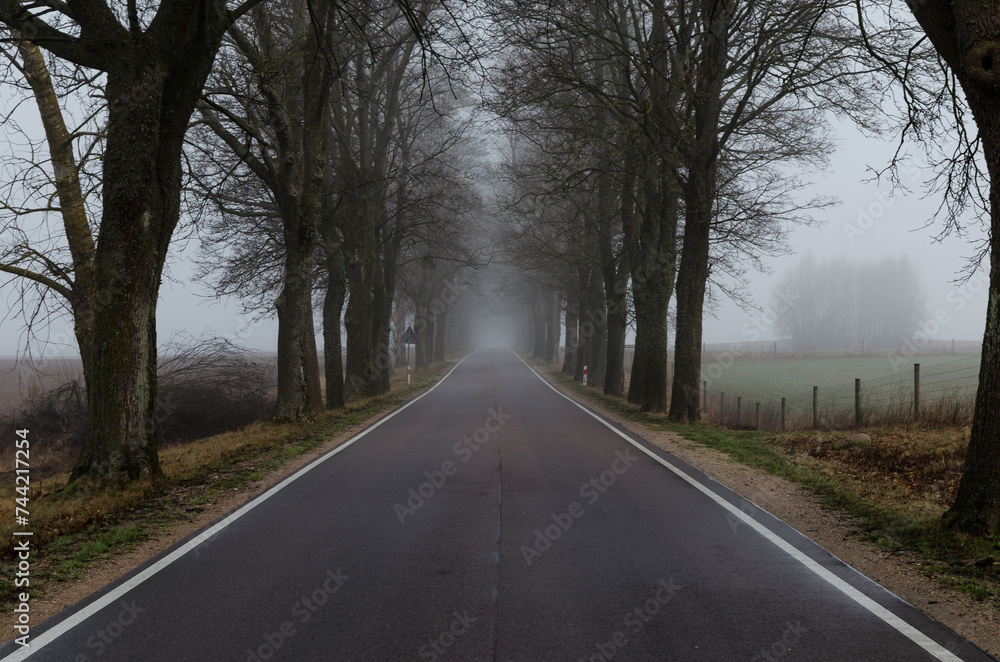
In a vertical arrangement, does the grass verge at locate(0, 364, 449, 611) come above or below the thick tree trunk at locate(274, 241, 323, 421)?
below

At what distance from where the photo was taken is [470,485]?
8070 millimetres

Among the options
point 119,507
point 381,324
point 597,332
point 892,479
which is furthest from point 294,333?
point 597,332

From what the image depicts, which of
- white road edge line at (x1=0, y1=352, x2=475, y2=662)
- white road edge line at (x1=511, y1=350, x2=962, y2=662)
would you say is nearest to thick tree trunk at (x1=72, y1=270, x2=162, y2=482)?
white road edge line at (x1=0, y1=352, x2=475, y2=662)

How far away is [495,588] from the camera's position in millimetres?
4582

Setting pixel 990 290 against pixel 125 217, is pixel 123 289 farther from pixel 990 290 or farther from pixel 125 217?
pixel 990 290

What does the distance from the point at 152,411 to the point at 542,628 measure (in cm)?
612

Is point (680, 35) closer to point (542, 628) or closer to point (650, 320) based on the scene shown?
point (650, 320)

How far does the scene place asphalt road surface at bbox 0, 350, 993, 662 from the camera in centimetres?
370

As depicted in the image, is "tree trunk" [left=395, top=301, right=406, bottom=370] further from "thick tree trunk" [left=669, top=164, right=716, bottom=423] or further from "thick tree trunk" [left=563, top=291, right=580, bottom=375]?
"thick tree trunk" [left=669, top=164, right=716, bottom=423]

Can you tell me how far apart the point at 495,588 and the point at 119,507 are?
442 centimetres

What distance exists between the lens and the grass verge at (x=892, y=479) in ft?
17.1

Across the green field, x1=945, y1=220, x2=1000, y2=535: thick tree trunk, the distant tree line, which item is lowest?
the green field

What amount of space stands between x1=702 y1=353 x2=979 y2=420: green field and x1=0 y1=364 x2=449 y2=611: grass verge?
13.2 m

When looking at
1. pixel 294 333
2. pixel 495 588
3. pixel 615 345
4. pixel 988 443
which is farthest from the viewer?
pixel 615 345
